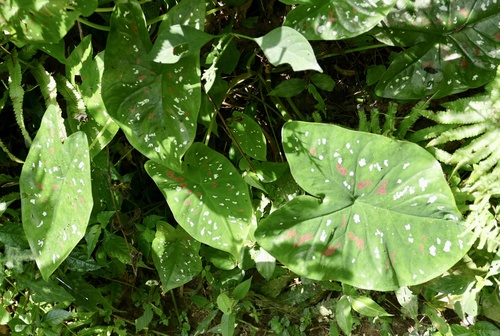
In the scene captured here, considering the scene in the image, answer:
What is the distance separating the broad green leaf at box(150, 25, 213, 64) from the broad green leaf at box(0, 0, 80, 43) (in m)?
0.23

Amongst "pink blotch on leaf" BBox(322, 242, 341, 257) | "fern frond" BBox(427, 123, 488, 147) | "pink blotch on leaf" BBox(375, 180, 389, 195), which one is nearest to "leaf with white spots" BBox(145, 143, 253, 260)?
"pink blotch on leaf" BBox(322, 242, 341, 257)

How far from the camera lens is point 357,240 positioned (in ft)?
4.25

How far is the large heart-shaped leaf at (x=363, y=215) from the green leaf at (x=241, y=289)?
1.21ft

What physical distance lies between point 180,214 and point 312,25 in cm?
65

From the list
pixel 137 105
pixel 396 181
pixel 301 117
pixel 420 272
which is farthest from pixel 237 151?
pixel 420 272

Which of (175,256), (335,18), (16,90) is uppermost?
(335,18)

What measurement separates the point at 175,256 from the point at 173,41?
0.81m

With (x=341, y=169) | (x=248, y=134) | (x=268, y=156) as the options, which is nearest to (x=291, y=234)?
(x=341, y=169)

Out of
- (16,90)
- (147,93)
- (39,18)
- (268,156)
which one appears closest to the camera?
(39,18)

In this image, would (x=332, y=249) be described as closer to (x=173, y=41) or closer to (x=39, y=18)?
(x=173, y=41)

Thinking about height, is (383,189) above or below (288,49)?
below

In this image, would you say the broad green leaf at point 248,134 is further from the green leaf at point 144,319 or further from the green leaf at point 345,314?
the green leaf at point 144,319

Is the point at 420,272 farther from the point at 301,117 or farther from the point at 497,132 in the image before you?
the point at 301,117

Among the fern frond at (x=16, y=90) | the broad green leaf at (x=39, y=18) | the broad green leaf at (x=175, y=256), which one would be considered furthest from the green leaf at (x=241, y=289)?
the broad green leaf at (x=39, y=18)
